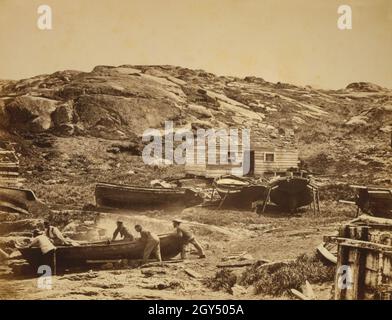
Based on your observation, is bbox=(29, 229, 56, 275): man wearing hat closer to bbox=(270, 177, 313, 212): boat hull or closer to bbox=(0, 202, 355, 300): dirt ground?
bbox=(0, 202, 355, 300): dirt ground

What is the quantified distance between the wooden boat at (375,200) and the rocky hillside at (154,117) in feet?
0.44

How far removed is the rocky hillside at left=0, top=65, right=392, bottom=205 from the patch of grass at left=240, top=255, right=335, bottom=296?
1206 mm

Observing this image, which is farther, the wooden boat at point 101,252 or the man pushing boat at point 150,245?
the man pushing boat at point 150,245

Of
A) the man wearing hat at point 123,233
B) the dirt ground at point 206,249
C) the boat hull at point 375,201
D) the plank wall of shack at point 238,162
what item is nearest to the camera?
the dirt ground at point 206,249

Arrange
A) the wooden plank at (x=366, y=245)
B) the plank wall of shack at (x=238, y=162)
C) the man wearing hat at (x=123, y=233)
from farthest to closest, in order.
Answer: the plank wall of shack at (x=238, y=162) < the man wearing hat at (x=123, y=233) < the wooden plank at (x=366, y=245)

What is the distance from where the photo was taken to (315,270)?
602cm

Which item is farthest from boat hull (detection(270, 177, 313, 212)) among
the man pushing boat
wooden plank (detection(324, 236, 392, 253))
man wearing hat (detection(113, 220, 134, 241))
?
man wearing hat (detection(113, 220, 134, 241))

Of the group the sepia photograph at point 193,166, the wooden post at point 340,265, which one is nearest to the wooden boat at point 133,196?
the sepia photograph at point 193,166

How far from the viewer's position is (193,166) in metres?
6.31

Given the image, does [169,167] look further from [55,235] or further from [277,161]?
[55,235]

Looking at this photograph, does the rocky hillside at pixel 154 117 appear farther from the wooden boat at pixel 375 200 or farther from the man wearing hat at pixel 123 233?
the man wearing hat at pixel 123 233

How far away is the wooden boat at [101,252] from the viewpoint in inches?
234

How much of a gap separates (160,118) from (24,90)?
1748 millimetres

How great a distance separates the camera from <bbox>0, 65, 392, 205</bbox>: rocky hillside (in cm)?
628
